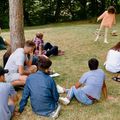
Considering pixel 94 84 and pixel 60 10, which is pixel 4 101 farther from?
pixel 60 10

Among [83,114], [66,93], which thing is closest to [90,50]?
[66,93]

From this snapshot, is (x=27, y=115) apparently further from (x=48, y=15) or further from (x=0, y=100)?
(x=48, y=15)

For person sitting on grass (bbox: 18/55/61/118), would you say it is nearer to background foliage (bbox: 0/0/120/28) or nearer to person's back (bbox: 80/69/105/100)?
person's back (bbox: 80/69/105/100)

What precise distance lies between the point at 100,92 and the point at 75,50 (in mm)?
5103

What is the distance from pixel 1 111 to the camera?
18.5 ft

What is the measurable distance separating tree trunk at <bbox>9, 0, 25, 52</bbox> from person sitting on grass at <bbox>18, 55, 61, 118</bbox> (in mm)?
2918

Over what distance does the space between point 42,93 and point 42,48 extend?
4566 millimetres

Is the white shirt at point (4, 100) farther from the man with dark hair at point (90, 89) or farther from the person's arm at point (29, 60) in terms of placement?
the person's arm at point (29, 60)

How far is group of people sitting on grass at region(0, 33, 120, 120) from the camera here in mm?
5947

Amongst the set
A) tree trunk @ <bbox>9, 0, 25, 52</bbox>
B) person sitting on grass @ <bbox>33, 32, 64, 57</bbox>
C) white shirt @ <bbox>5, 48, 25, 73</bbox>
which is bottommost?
person sitting on grass @ <bbox>33, 32, 64, 57</bbox>

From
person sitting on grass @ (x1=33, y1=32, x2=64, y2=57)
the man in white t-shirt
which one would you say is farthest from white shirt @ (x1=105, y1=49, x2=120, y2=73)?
the man in white t-shirt

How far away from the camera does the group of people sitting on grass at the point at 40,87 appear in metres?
5.95

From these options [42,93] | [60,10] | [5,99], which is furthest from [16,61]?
[60,10]

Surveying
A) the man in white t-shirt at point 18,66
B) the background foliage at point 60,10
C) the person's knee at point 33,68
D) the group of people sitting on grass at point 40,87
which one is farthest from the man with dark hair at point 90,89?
the background foliage at point 60,10
